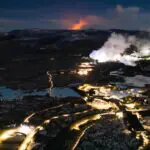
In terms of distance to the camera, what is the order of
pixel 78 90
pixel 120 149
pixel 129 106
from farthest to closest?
pixel 78 90 < pixel 129 106 < pixel 120 149

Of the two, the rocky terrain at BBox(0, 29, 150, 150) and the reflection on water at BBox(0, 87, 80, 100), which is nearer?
the rocky terrain at BBox(0, 29, 150, 150)

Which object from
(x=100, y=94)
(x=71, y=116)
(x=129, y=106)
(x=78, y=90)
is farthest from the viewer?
(x=78, y=90)

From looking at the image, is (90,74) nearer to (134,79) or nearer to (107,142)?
(134,79)

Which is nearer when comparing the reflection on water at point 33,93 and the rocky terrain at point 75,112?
the rocky terrain at point 75,112

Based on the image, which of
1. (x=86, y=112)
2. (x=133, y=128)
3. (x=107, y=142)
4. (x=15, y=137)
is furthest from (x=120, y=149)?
(x=86, y=112)

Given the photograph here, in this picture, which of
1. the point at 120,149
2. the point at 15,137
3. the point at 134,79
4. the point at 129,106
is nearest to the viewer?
the point at 120,149

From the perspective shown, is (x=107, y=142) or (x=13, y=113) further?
(x=13, y=113)

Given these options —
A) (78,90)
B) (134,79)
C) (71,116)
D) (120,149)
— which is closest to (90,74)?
(134,79)

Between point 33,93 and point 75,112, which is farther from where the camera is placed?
point 33,93

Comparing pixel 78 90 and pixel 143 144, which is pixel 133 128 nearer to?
pixel 143 144
